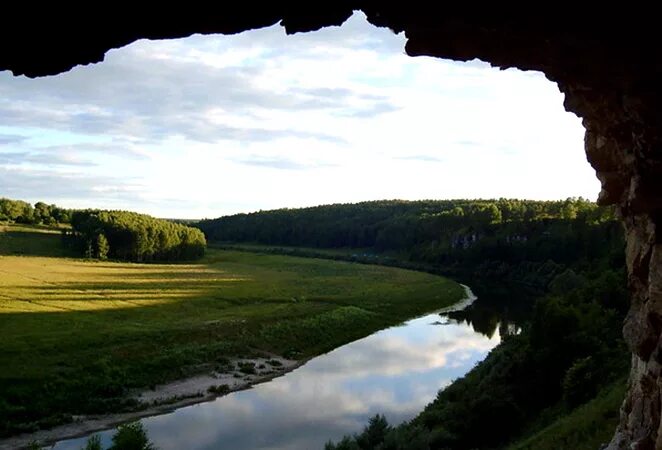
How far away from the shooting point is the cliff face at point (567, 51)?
5926 millimetres

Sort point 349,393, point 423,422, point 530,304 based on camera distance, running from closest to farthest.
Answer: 1. point 423,422
2. point 349,393
3. point 530,304

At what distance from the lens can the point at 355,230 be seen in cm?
15362

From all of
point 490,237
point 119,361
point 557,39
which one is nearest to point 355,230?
point 490,237

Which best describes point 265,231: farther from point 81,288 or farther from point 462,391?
point 462,391

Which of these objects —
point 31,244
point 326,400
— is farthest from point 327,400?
point 31,244

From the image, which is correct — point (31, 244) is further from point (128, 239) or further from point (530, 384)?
point (530, 384)

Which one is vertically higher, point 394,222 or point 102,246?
point 394,222

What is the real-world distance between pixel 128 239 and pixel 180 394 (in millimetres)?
82693

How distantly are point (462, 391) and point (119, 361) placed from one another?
19646mm

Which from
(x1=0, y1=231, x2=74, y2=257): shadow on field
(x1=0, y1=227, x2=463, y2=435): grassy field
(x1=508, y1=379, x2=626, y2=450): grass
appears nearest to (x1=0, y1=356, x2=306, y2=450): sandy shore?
(x1=0, y1=227, x2=463, y2=435): grassy field

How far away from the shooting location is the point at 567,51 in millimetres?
7117

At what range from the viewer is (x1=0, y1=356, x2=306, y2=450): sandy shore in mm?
25141

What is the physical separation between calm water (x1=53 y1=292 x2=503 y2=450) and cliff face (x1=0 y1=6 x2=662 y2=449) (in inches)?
725

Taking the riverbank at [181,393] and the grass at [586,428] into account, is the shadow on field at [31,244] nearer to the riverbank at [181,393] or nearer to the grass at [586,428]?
the riverbank at [181,393]
